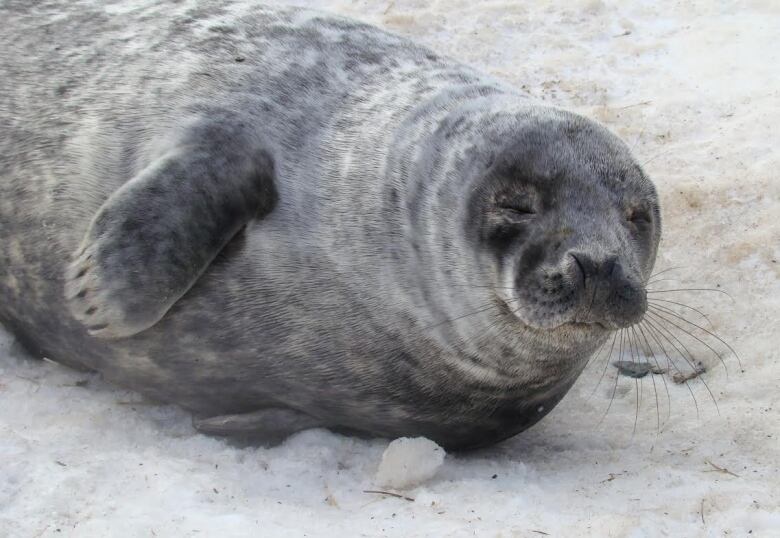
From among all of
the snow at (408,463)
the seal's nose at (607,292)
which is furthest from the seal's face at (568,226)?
the snow at (408,463)

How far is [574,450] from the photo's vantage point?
3.63m

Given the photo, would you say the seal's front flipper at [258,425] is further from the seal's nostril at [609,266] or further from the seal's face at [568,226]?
the seal's nostril at [609,266]

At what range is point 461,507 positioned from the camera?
118 inches

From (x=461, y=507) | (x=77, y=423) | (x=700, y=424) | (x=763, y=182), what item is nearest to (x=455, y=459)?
(x=461, y=507)

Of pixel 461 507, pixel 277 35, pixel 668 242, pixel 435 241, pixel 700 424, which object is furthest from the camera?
pixel 668 242

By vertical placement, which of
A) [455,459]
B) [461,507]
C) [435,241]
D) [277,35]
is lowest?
[455,459]

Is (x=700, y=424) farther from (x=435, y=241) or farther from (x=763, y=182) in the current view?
(x=763, y=182)

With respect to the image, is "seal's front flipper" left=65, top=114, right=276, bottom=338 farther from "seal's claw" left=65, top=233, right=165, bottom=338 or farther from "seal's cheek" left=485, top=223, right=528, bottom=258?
"seal's cheek" left=485, top=223, right=528, bottom=258

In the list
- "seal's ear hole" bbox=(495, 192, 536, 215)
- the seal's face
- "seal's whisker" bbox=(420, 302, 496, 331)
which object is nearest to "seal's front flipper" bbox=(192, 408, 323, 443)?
"seal's whisker" bbox=(420, 302, 496, 331)

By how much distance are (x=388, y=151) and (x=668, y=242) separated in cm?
168

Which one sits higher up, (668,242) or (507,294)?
(507,294)

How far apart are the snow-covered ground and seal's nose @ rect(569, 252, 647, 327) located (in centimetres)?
51

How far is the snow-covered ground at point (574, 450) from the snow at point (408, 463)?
4 cm

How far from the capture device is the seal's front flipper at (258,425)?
11.4ft
